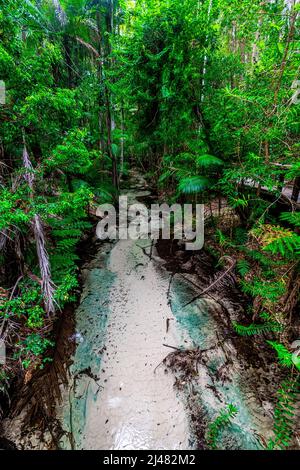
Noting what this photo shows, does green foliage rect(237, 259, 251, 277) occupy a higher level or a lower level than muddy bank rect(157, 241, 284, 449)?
higher

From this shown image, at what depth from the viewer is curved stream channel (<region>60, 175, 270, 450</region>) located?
6.98 ft

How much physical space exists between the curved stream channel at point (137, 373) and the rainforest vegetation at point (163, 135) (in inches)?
11.8

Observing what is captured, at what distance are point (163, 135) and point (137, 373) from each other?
220 inches

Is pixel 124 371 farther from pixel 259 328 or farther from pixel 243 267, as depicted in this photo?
pixel 243 267

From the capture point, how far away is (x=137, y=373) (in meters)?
2.69

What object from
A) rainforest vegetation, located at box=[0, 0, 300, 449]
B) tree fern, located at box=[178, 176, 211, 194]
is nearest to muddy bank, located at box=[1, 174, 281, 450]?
rainforest vegetation, located at box=[0, 0, 300, 449]

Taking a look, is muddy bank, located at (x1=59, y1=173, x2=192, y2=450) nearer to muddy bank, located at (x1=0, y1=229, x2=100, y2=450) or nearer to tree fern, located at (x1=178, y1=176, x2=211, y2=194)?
muddy bank, located at (x1=0, y1=229, x2=100, y2=450)

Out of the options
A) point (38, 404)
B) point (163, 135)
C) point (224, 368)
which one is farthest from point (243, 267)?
point (163, 135)

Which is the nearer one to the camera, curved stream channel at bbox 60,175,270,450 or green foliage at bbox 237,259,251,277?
curved stream channel at bbox 60,175,270,450

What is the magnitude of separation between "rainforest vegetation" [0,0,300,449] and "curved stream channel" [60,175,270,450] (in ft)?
0.98

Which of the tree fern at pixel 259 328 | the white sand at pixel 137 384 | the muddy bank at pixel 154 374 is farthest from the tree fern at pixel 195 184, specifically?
the tree fern at pixel 259 328

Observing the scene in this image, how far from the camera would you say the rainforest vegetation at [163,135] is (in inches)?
96.7

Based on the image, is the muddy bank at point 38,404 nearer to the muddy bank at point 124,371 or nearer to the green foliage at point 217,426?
the muddy bank at point 124,371

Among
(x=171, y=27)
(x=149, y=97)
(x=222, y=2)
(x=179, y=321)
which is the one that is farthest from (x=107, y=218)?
(x=222, y=2)
